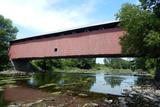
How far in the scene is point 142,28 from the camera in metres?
24.5

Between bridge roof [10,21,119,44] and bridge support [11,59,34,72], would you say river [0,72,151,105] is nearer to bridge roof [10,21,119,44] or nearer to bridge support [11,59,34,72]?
bridge roof [10,21,119,44]

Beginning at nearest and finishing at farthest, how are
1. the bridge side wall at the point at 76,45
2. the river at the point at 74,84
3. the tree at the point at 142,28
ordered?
the tree at the point at 142,28
the river at the point at 74,84
the bridge side wall at the point at 76,45

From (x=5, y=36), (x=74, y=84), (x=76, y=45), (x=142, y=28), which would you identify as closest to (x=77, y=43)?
(x=76, y=45)

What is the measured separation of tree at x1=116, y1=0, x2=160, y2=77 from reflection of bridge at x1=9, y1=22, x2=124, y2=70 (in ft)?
17.1

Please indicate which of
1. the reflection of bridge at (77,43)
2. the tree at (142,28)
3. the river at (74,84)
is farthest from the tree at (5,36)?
the tree at (142,28)

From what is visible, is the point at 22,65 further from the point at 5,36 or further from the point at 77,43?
the point at 77,43

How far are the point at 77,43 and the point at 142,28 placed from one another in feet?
48.2

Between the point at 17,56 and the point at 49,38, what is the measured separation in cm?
1171

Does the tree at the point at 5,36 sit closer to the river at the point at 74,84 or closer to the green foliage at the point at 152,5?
the river at the point at 74,84

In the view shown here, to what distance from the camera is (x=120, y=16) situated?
27719mm

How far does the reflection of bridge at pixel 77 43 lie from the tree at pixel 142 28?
520cm

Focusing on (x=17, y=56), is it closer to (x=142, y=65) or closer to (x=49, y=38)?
(x=49, y=38)

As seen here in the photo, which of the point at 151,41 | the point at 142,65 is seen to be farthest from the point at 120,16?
the point at 142,65

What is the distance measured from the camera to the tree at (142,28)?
23.2 m
